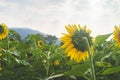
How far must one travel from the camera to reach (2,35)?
493cm

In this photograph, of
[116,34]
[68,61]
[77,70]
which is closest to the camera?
[77,70]

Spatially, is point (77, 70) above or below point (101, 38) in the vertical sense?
below

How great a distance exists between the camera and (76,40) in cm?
240

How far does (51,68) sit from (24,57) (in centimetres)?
28

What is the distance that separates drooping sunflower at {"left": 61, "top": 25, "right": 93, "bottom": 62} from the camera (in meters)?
2.37

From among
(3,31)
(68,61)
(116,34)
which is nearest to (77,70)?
(68,61)

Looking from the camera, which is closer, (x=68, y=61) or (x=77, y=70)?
(x=77, y=70)

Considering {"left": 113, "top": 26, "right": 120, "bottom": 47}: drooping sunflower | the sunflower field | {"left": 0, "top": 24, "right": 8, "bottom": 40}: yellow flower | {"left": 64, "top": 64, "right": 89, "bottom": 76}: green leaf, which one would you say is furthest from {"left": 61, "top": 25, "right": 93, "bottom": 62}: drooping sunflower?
{"left": 0, "top": 24, "right": 8, "bottom": 40}: yellow flower

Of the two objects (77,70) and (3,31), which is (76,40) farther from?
(3,31)

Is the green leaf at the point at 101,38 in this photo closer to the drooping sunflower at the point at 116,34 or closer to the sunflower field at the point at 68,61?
the sunflower field at the point at 68,61

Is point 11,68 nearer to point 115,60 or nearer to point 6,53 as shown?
point 6,53

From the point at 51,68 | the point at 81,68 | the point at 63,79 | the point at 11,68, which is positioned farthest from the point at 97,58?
the point at 81,68

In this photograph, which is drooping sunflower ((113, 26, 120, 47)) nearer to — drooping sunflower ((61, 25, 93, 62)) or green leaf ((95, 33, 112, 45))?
drooping sunflower ((61, 25, 93, 62))

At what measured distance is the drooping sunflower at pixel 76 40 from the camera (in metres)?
2.37
